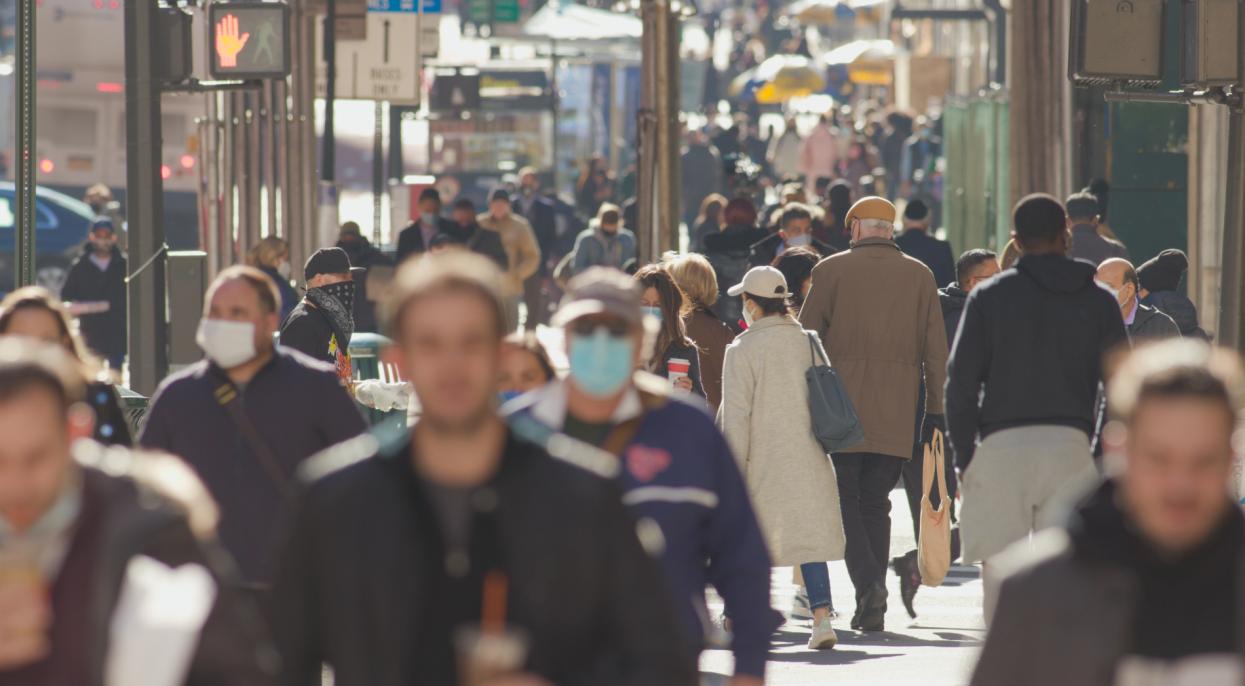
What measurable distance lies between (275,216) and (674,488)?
54.0 ft

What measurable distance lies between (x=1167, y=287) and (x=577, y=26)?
26256 mm

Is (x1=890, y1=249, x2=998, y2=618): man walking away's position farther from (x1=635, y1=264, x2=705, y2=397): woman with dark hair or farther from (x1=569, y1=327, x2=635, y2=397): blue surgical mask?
(x1=569, y1=327, x2=635, y2=397): blue surgical mask

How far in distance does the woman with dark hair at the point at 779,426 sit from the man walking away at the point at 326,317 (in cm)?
175

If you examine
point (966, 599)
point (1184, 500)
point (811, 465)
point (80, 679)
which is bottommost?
point (966, 599)

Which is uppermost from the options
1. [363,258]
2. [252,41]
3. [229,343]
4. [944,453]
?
[252,41]

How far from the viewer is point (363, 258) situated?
19.9 metres

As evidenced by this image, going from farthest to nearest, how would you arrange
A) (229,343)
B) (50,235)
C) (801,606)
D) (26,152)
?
(50,235) → (26,152) → (801,606) → (229,343)

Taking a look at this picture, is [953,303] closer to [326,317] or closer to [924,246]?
[326,317]

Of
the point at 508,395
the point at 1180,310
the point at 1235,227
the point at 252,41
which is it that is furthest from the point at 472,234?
the point at 508,395

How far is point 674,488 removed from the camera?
5.86 m

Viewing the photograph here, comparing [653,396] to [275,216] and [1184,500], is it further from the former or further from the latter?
[275,216]

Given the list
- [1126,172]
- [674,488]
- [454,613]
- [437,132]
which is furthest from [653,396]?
[437,132]

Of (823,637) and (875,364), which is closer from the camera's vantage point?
(823,637)

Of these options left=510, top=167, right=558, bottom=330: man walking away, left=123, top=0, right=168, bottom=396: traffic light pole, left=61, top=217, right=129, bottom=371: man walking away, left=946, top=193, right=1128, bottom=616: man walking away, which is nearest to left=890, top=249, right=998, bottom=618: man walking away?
left=946, top=193, right=1128, bottom=616: man walking away
